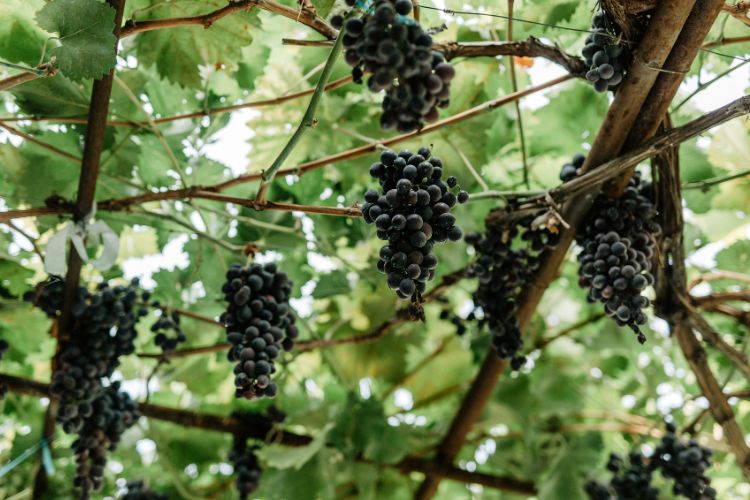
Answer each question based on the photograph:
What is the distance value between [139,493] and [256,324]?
92 cm

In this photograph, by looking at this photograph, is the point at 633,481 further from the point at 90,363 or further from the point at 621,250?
the point at 90,363

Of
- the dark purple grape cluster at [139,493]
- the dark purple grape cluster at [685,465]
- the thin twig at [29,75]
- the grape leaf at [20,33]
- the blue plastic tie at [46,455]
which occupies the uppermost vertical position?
the grape leaf at [20,33]

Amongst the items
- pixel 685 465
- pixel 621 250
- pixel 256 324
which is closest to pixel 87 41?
pixel 256 324

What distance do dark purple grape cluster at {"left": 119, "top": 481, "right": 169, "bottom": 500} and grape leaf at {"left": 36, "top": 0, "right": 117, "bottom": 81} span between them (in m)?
1.27

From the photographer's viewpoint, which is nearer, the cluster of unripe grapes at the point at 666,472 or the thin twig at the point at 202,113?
the thin twig at the point at 202,113

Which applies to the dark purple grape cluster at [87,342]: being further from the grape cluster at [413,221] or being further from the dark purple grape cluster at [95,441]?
the grape cluster at [413,221]

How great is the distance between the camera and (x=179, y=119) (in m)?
1.75

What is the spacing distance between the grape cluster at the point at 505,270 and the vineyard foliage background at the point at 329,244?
0.10 meters

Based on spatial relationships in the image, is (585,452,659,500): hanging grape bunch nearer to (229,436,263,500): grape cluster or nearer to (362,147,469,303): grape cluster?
(229,436,263,500): grape cluster

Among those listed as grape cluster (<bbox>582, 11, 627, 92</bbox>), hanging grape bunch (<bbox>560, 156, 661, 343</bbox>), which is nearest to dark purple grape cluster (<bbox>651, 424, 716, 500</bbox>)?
hanging grape bunch (<bbox>560, 156, 661, 343</bbox>)

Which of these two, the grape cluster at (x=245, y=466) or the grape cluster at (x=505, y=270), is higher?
the grape cluster at (x=505, y=270)

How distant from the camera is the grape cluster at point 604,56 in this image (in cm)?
126

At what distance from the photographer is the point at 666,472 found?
1887 mm

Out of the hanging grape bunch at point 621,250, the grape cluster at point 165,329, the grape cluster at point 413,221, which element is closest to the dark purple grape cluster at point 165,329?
the grape cluster at point 165,329
